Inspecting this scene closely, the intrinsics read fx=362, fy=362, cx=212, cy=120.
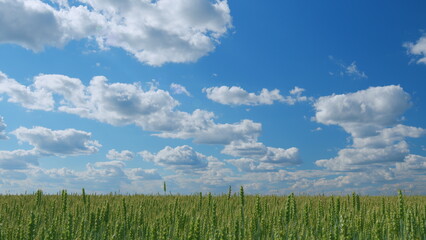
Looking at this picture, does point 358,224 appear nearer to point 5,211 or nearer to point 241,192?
point 241,192

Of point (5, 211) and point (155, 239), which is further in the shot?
point (5, 211)

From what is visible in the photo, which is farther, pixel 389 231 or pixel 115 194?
pixel 115 194

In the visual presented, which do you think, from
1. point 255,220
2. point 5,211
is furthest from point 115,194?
point 255,220

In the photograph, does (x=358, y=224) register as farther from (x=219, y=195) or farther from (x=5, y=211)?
→ (x=5, y=211)

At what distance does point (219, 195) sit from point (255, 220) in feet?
31.7

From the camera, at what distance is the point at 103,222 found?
26.7 ft

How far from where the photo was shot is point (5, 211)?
454 inches

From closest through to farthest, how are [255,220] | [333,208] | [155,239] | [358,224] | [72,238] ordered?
[155,239]
[72,238]
[255,220]
[358,224]
[333,208]

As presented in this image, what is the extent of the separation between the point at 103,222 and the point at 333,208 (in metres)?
5.58

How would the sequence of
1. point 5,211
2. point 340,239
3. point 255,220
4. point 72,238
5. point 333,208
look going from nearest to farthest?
point 340,239, point 72,238, point 255,220, point 333,208, point 5,211

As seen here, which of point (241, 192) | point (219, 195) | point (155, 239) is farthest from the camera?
point (219, 195)

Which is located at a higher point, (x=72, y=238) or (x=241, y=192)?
(x=241, y=192)

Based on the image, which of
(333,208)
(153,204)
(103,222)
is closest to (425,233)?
(333,208)

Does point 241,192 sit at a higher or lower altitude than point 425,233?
higher
